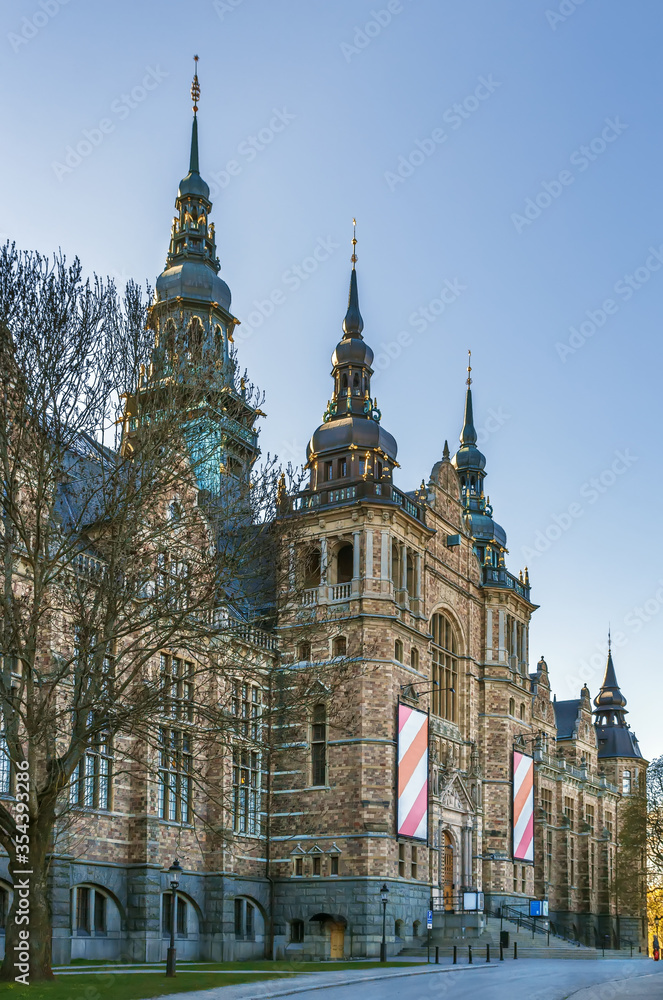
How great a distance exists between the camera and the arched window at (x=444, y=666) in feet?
183

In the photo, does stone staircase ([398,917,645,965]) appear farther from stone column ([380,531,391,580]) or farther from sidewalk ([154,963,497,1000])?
stone column ([380,531,391,580])

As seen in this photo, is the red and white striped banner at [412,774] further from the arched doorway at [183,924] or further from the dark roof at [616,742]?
the dark roof at [616,742]

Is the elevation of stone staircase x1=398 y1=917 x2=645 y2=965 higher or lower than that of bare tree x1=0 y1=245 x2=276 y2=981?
lower

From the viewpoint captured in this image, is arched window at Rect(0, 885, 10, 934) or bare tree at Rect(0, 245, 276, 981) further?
arched window at Rect(0, 885, 10, 934)

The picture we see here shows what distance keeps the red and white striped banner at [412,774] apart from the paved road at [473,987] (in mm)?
10767

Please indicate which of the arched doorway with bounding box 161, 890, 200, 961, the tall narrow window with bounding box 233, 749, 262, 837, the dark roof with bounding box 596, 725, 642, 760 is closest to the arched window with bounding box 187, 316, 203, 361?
the arched doorway with bounding box 161, 890, 200, 961

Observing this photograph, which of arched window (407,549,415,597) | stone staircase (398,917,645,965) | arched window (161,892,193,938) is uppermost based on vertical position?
arched window (407,549,415,597)

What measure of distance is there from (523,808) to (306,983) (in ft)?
113

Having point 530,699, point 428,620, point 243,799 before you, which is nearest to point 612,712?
point 530,699

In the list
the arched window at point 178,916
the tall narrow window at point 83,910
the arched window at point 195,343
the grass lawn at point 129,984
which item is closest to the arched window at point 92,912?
the tall narrow window at point 83,910

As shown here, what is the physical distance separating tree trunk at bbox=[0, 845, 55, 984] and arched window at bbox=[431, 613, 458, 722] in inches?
1313

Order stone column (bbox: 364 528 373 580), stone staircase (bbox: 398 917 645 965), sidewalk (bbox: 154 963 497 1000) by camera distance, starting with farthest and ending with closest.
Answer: stone column (bbox: 364 528 373 580) < stone staircase (bbox: 398 917 645 965) < sidewalk (bbox: 154 963 497 1000)

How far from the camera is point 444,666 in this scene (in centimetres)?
5697

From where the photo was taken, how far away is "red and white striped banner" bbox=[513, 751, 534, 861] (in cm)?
5994
